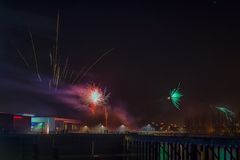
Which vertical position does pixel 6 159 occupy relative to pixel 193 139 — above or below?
below

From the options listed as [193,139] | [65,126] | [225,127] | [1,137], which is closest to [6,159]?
[1,137]

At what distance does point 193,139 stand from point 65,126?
62515mm

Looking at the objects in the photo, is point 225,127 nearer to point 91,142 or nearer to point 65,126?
point 65,126

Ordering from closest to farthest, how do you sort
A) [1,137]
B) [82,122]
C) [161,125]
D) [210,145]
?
[210,145]
[1,137]
[82,122]
[161,125]

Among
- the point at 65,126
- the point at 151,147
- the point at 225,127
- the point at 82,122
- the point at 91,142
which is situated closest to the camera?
the point at 151,147

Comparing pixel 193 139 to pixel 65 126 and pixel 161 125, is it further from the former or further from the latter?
pixel 161 125

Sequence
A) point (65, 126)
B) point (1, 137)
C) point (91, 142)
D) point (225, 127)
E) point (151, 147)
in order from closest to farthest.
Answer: point (151, 147), point (1, 137), point (91, 142), point (65, 126), point (225, 127)

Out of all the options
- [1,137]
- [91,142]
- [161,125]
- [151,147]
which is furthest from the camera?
[161,125]

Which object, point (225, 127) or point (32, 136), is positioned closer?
point (32, 136)

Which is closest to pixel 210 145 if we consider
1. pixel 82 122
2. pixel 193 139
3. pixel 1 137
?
pixel 193 139

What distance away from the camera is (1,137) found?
59969 millimetres

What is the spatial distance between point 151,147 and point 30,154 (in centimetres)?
1886

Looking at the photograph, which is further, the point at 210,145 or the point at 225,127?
the point at 225,127

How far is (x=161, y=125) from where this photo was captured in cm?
14725
